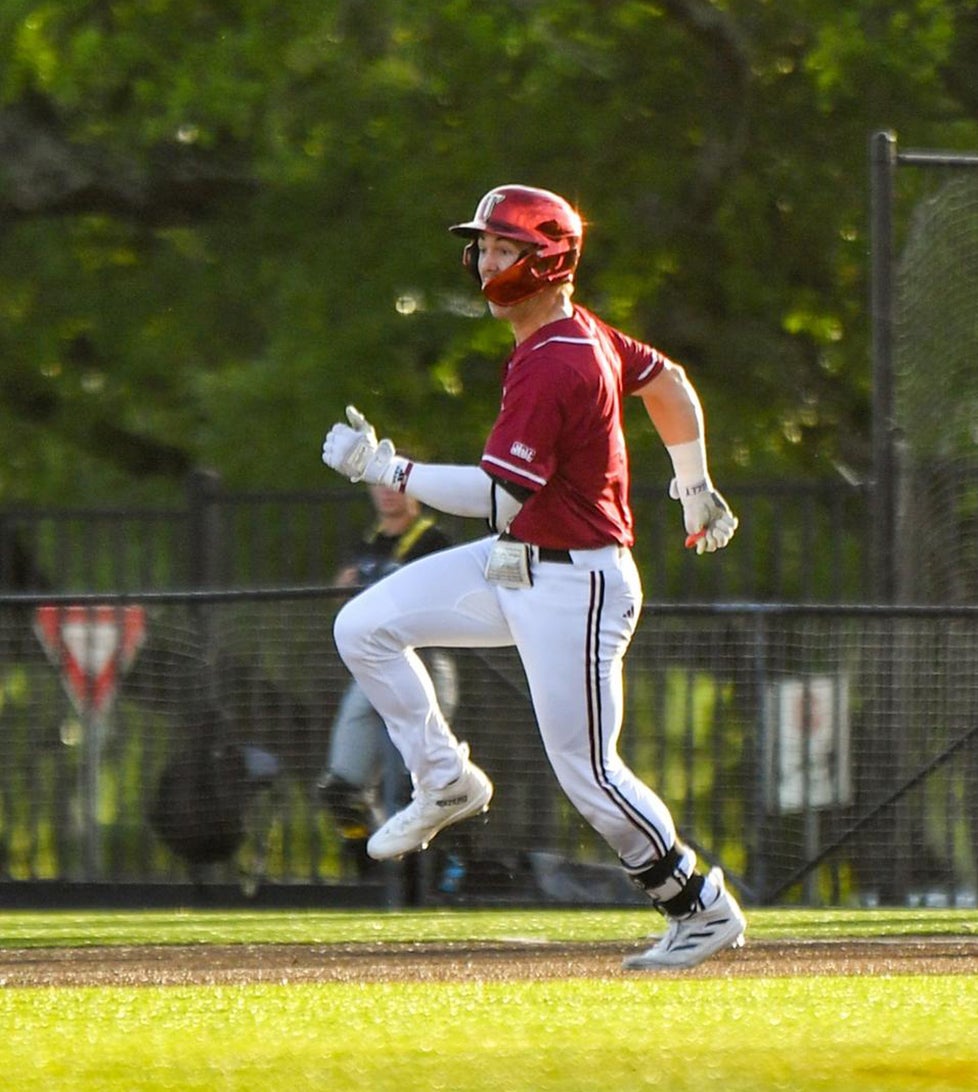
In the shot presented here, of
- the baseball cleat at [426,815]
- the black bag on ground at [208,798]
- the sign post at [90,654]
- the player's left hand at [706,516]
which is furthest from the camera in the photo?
the sign post at [90,654]

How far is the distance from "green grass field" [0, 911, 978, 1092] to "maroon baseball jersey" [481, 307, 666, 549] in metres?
1.25

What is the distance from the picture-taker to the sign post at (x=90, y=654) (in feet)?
34.8

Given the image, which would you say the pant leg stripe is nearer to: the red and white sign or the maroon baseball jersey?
the maroon baseball jersey

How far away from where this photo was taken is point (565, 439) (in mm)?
6836

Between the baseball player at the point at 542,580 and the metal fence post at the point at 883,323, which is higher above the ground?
the metal fence post at the point at 883,323

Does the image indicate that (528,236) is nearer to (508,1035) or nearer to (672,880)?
(672,880)

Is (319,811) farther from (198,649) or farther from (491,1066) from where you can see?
(491,1066)

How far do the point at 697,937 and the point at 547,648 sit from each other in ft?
3.21

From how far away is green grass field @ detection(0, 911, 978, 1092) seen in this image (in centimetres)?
486

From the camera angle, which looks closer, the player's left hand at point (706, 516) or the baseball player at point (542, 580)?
the baseball player at point (542, 580)

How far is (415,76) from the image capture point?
51.0 ft

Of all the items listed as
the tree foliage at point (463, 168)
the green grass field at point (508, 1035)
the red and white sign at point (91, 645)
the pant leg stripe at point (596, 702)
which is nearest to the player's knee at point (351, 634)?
the pant leg stripe at point (596, 702)

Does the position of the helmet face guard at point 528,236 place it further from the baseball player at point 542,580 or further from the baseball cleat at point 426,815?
the baseball cleat at point 426,815

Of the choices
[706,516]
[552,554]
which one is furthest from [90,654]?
[552,554]
